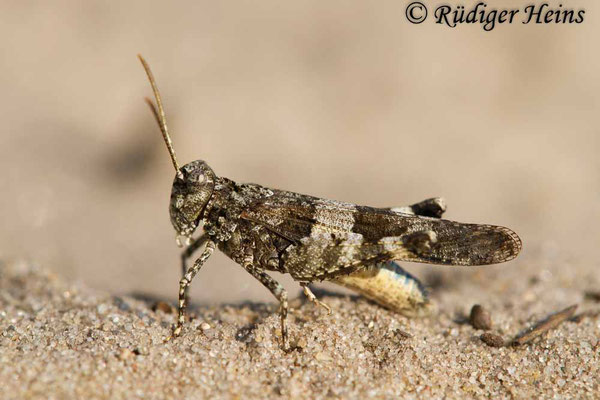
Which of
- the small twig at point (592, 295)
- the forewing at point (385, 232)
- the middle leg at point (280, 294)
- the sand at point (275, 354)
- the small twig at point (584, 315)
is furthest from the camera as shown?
the small twig at point (592, 295)

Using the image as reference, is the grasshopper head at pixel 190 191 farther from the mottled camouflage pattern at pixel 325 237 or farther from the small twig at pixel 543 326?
the small twig at pixel 543 326

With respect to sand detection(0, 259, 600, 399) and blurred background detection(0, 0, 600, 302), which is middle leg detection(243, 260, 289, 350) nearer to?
sand detection(0, 259, 600, 399)

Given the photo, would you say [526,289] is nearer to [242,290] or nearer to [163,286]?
[242,290]

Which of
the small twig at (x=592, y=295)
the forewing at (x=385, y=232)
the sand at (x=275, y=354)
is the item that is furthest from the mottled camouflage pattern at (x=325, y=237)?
the small twig at (x=592, y=295)

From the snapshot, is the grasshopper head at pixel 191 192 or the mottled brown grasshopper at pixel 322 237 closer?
the mottled brown grasshopper at pixel 322 237

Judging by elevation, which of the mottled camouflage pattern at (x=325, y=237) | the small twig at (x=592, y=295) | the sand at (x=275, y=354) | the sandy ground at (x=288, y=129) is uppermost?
the sandy ground at (x=288, y=129)

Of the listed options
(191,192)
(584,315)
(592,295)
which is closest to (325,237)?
(191,192)

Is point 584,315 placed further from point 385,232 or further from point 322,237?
point 322,237

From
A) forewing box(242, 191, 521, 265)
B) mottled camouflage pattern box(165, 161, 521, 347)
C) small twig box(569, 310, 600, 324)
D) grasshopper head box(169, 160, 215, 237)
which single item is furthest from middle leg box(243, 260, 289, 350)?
small twig box(569, 310, 600, 324)
